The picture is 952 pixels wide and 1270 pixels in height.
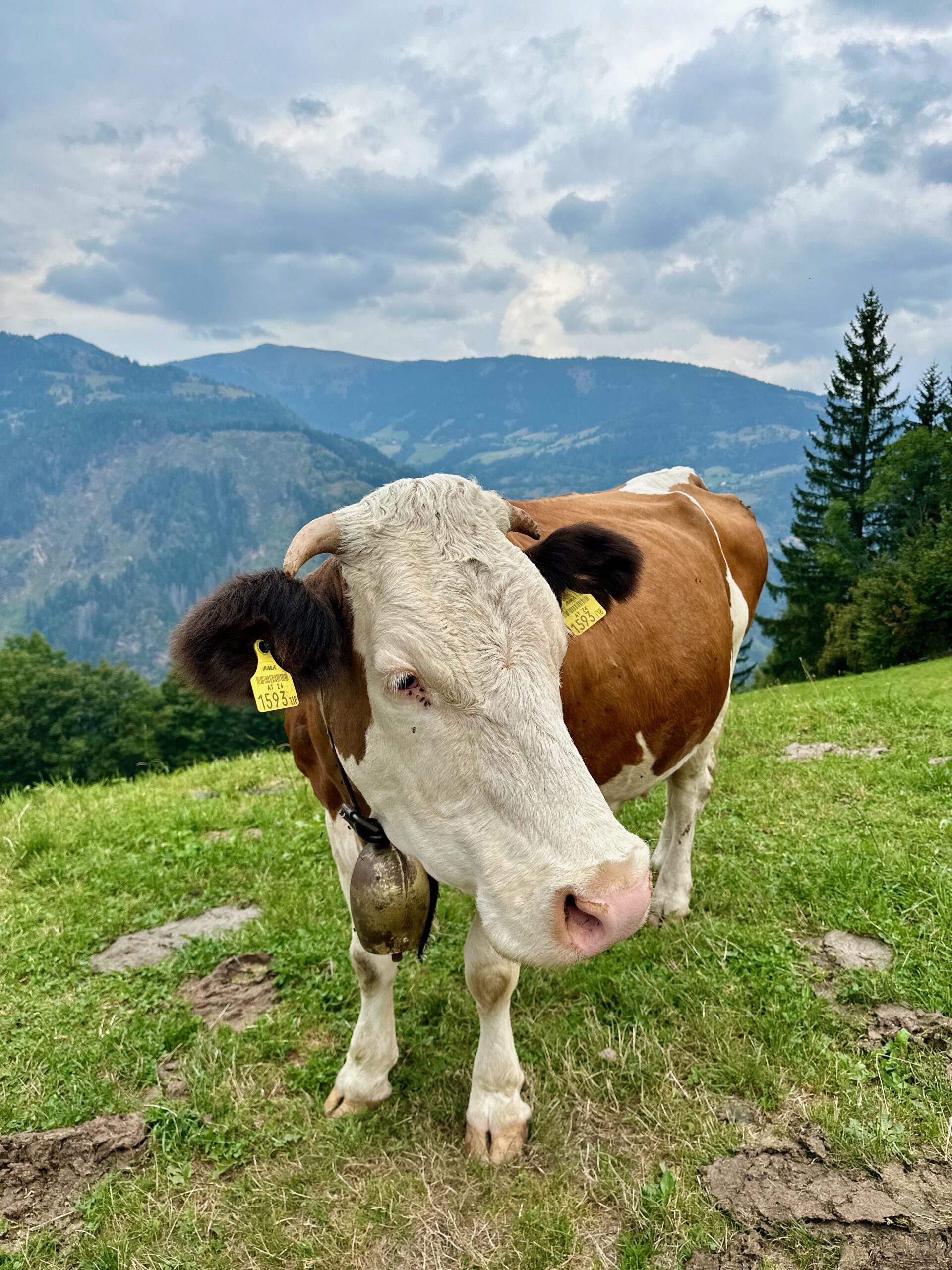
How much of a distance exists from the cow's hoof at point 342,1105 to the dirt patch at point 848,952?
100 inches

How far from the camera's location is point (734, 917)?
15.9 feet

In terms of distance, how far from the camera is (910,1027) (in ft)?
12.0

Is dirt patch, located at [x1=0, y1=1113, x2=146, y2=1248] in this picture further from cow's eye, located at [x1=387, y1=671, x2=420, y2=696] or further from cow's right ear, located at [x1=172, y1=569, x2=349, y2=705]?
cow's eye, located at [x1=387, y1=671, x2=420, y2=696]

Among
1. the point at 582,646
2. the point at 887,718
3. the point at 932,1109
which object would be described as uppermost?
the point at 582,646

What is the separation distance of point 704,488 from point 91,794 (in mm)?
6924

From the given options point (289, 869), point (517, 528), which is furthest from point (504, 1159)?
point (289, 869)

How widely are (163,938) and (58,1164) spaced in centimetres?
183

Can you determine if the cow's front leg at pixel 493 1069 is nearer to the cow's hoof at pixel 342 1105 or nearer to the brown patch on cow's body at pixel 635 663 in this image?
the cow's hoof at pixel 342 1105

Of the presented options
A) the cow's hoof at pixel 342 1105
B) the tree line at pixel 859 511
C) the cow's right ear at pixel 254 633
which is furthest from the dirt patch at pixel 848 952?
the tree line at pixel 859 511

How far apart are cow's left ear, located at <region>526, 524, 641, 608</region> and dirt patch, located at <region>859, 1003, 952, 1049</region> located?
248 cm

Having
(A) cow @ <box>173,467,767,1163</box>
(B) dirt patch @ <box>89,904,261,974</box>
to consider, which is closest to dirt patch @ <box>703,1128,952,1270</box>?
(A) cow @ <box>173,467,767,1163</box>

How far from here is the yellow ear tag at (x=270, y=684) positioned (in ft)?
8.62

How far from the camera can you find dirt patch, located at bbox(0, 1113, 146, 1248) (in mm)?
3051

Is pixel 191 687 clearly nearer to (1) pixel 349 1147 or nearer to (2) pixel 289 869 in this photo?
(1) pixel 349 1147
